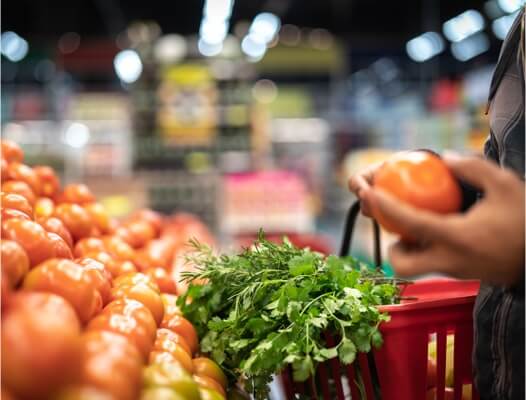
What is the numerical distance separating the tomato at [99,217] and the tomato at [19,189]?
26cm

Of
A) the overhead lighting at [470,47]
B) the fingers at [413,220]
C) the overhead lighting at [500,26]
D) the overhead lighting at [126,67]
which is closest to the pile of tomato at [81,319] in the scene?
the fingers at [413,220]

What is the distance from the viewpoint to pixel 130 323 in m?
1.35

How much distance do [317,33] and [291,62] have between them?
1.17 m

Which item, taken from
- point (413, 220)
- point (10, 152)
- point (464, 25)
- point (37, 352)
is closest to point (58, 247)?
point (37, 352)

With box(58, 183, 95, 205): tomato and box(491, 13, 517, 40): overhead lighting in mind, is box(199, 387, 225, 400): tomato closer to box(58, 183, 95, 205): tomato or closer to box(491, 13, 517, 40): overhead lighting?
box(58, 183, 95, 205): tomato

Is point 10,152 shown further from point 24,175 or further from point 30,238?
point 30,238

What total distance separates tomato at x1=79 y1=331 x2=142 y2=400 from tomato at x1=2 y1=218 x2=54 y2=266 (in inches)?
11.7

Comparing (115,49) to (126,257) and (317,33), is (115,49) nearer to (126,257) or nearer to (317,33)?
(317,33)

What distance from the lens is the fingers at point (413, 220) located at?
106 cm

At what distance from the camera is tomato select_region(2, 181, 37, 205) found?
78.2 inches

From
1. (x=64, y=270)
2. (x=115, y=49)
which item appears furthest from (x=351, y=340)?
(x=115, y=49)

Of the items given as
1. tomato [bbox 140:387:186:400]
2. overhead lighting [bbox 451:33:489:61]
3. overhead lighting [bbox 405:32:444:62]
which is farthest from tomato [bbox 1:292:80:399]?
overhead lighting [bbox 451:33:489:61]

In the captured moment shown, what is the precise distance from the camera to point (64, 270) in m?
1.28

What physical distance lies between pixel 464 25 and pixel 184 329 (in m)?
16.6
